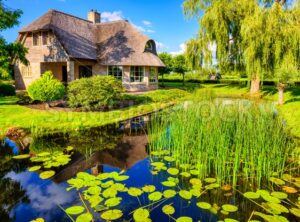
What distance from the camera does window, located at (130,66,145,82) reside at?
21.8 metres

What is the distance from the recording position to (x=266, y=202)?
438 centimetres

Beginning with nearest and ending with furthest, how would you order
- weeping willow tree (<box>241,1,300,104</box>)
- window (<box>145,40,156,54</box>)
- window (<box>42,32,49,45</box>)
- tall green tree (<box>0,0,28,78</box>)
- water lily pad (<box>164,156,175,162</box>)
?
1. water lily pad (<box>164,156,175,162</box>)
2. tall green tree (<box>0,0,28,78</box>)
3. weeping willow tree (<box>241,1,300,104</box>)
4. window (<box>42,32,49,45</box>)
5. window (<box>145,40,156,54</box>)

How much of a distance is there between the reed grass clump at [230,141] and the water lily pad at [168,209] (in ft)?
4.48

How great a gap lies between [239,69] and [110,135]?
13.4 meters

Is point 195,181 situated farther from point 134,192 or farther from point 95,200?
point 95,200

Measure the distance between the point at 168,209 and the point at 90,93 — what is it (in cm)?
878

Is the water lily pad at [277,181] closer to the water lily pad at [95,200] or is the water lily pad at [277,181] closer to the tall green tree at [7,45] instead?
the water lily pad at [95,200]

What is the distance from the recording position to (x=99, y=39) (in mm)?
23547

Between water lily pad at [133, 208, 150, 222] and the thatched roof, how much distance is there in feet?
53.4

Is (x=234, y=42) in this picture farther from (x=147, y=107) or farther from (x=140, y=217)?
(x=140, y=217)

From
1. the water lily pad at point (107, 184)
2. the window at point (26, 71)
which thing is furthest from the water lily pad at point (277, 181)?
the window at point (26, 71)

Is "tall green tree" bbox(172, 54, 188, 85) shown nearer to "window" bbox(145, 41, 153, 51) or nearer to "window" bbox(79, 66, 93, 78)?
"window" bbox(145, 41, 153, 51)

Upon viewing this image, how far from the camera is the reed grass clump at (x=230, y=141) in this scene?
17.1 ft

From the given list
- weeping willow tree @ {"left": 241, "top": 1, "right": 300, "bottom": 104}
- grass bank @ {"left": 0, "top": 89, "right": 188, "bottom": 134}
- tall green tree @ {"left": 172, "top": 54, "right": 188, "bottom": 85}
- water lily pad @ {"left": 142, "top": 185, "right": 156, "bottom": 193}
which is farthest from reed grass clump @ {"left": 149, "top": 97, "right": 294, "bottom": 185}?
tall green tree @ {"left": 172, "top": 54, "right": 188, "bottom": 85}
